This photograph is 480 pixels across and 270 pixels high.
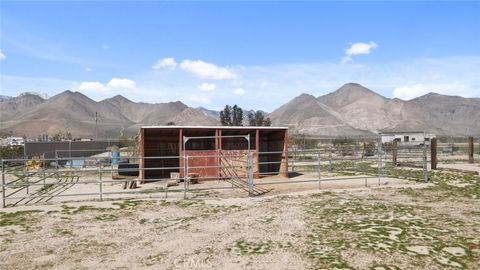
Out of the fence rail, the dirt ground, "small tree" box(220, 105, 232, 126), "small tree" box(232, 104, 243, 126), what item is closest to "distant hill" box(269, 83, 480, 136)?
"small tree" box(232, 104, 243, 126)

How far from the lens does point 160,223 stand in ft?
30.5

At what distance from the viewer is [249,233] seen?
A: 26.8 ft

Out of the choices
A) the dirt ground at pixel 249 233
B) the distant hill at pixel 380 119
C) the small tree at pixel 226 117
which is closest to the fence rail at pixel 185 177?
the dirt ground at pixel 249 233

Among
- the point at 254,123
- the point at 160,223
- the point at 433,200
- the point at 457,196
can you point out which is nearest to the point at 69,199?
the point at 160,223

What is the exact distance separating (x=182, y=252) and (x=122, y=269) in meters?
1.12

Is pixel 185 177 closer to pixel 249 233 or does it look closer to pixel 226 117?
pixel 249 233

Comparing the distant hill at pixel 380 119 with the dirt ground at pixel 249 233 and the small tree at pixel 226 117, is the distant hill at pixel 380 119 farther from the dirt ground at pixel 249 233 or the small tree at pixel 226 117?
the dirt ground at pixel 249 233

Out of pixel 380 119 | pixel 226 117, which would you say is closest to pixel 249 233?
pixel 226 117

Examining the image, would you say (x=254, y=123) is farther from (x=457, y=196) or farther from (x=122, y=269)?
(x=122, y=269)

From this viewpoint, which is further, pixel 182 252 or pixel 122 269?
pixel 182 252

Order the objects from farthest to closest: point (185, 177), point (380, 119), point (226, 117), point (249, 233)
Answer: point (380, 119) → point (226, 117) → point (185, 177) → point (249, 233)

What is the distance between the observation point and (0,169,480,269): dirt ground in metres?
6.46

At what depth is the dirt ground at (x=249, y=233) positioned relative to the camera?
6.46 meters

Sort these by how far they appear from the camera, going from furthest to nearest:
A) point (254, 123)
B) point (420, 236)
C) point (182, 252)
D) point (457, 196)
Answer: point (254, 123), point (457, 196), point (420, 236), point (182, 252)
